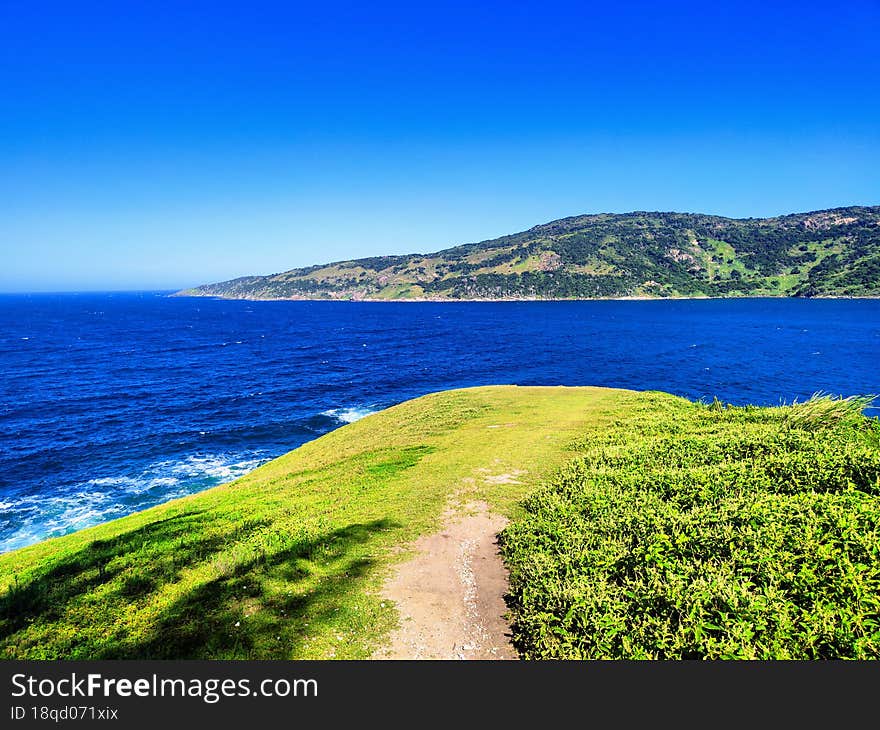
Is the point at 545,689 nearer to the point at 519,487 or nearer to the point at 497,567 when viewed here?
the point at 497,567

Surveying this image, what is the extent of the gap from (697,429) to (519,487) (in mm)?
10564

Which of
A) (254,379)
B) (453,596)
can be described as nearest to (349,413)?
(254,379)

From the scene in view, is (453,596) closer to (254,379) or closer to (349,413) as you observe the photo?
(349,413)

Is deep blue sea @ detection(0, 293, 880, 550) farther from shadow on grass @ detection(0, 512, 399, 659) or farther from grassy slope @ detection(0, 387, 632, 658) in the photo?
shadow on grass @ detection(0, 512, 399, 659)

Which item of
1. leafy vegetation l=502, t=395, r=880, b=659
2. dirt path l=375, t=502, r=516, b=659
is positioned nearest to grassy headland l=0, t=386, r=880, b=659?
leafy vegetation l=502, t=395, r=880, b=659

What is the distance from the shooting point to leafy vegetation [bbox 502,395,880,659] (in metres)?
8.66

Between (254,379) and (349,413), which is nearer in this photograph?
(349,413)

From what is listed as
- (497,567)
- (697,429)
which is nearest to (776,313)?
(697,429)

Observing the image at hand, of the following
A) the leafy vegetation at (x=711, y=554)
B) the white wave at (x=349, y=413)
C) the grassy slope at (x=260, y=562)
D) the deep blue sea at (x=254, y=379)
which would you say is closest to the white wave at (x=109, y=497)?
the deep blue sea at (x=254, y=379)

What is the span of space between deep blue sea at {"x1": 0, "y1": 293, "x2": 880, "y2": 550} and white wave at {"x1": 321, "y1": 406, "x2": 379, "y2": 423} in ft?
1.24

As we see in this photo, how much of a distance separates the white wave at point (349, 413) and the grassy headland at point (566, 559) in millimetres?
35853

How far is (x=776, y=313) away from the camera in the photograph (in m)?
200

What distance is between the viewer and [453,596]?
13578 mm

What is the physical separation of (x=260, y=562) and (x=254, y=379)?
76.5 metres
